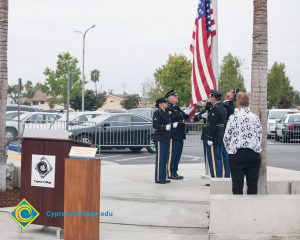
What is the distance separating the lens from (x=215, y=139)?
11.7 metres

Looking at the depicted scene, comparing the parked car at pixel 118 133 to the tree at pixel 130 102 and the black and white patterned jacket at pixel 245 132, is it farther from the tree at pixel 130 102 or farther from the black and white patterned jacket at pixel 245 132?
the tree at pixel 130 102

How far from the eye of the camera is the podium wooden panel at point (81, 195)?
6969mm

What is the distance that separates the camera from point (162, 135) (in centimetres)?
1242

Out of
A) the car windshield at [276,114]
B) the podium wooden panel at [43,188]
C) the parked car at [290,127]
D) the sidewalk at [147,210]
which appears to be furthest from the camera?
the car windshield at [276,114]

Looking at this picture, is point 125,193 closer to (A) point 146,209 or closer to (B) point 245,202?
(A) point 146,209

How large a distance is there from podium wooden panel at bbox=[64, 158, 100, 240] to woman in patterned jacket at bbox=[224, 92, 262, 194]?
6.44 ft

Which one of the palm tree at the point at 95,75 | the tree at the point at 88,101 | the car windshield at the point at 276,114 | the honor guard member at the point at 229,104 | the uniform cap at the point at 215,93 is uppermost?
the palm tree at the point at 95,75

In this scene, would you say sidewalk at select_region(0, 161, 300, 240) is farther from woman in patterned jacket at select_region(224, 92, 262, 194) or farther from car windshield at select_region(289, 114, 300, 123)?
car windshield at select_region(289, 114, 300, 123)

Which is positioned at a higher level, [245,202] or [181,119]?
[181,119]

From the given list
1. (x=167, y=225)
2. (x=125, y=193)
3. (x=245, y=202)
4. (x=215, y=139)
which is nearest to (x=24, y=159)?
(x=167, y=225)

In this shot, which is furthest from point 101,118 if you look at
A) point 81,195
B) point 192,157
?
point 81,195

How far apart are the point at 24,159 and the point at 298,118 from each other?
21.7 metres

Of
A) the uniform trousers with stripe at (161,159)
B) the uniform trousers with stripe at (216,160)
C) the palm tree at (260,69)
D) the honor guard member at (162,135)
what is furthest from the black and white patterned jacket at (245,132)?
the uniform trousers with stripe at (161,159)

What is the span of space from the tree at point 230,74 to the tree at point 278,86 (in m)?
10.3
